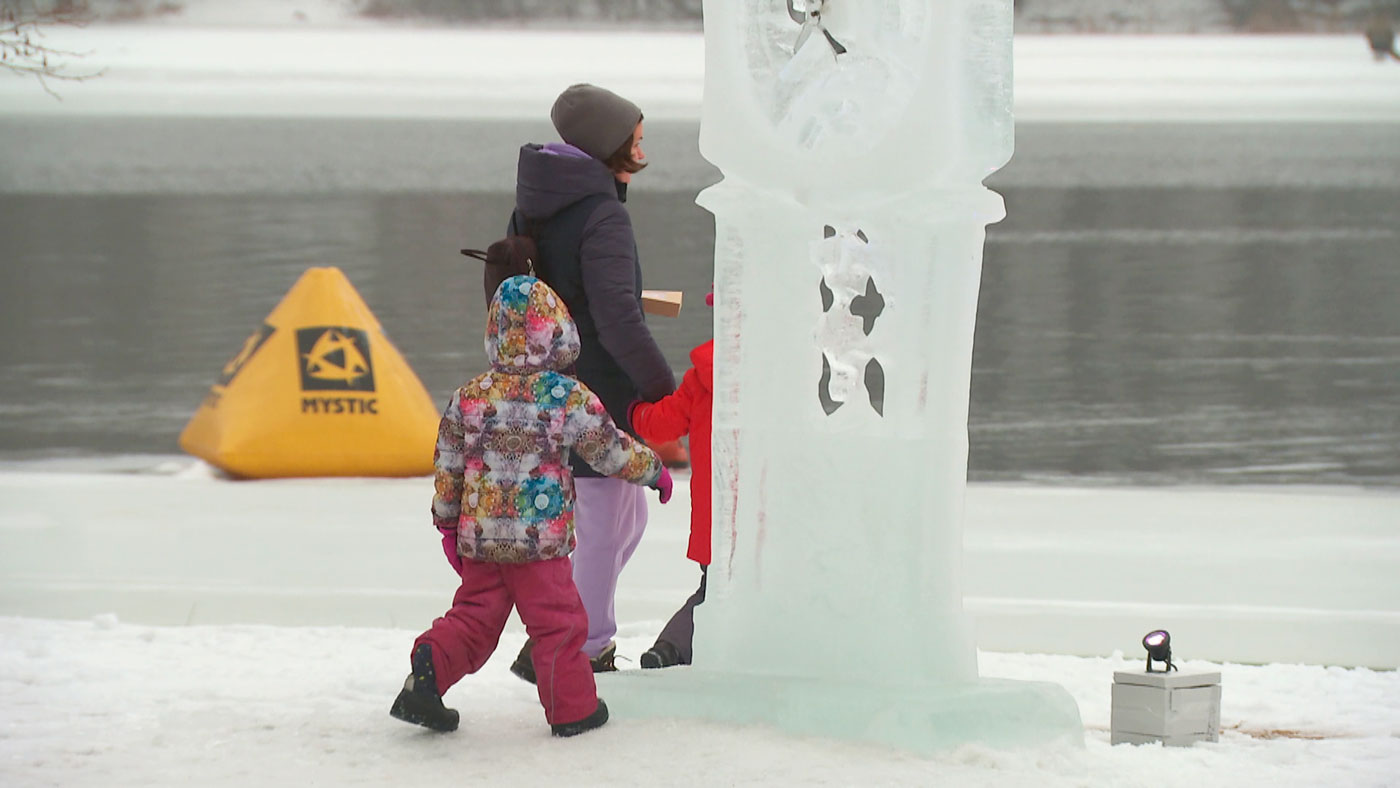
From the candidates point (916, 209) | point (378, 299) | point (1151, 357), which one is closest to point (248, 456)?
point (916, 209)

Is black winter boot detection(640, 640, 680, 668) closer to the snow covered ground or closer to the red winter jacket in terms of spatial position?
the snow covered ground

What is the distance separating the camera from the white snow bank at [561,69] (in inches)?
1951

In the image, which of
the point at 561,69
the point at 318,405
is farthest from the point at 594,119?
the point at 561,69

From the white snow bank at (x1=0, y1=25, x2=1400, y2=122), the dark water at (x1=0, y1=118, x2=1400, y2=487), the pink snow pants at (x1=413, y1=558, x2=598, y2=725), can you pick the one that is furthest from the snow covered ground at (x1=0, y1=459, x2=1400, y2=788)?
the white snow bank at (x1=0, y1=25, x2=1400, y2=122)

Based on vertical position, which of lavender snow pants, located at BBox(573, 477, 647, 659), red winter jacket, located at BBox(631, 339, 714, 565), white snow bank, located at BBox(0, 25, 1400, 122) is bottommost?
lavender snow pants, located at BBox(573, 477, 647, 659)

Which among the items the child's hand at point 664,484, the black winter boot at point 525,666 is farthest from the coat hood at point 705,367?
the black winter boot at point 525,666

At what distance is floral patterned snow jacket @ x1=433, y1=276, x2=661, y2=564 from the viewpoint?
3834 millimetres

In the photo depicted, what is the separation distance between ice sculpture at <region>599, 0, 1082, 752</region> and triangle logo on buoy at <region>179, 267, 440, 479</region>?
3.71 meters

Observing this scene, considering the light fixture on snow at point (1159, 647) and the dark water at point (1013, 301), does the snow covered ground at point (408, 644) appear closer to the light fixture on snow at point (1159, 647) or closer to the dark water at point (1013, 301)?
the light fixture on snow at point (1159, 647)

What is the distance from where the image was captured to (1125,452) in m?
9.48

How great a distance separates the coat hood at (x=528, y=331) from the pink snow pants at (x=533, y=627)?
1.38 feet

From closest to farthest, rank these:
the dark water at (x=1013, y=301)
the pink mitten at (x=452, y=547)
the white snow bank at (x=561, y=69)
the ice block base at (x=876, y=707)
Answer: the ice block base at (x=876, y=707) < the pink mitten at (x=452, y=547) < the dark water at (x=1013, y=301) < the white snow bank at (x=561, y=69)

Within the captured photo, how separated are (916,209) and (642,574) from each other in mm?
2387

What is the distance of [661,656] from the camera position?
14.5 feet
